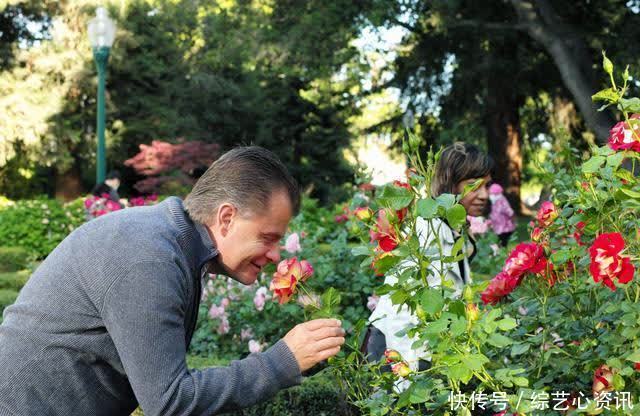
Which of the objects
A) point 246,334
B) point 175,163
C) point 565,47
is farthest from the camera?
point 175,163

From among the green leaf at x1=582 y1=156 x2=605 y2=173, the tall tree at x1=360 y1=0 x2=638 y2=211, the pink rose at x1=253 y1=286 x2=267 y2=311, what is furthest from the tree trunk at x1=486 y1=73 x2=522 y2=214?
the green leaf at x1=582 y1=156 x2=605 y2=173

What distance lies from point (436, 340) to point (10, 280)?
8.03m

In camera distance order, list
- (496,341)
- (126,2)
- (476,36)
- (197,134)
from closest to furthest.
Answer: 1. (496,341)
2. (476,36)
3. (197,134)
4. (126,2)

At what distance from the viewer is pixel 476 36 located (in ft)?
60.6

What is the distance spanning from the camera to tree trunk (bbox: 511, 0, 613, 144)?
50.1 ft

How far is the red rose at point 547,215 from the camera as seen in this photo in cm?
246

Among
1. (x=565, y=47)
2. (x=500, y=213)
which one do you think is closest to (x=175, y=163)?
(x=565, y=47)

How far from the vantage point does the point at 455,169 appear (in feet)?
10.9

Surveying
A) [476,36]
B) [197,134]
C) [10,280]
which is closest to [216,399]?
[10,280]

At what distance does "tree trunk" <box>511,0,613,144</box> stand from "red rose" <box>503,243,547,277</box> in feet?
43.3

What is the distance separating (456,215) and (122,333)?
0.75 meters

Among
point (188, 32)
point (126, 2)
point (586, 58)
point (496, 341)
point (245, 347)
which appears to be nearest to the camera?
point (496, 341)

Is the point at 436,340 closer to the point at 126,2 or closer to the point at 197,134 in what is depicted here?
the point at 197,134

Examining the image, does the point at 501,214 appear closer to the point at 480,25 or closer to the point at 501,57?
the point at 480,25
